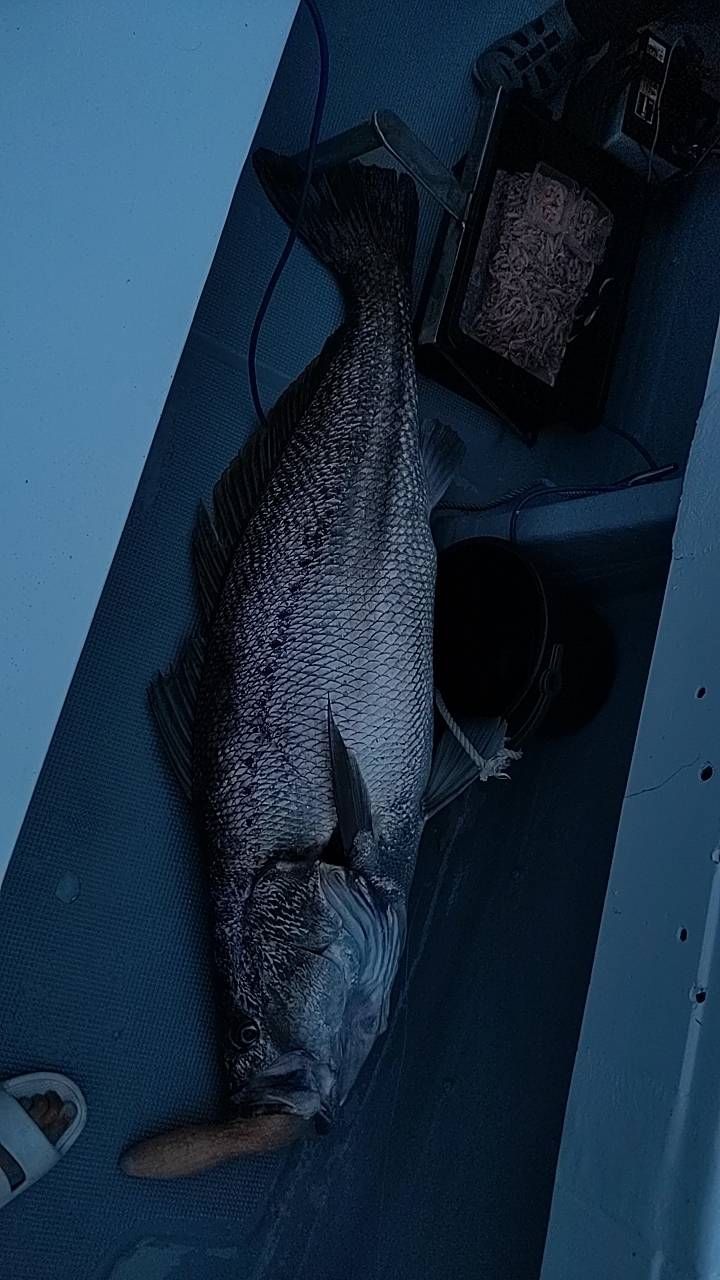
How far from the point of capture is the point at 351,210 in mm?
1692

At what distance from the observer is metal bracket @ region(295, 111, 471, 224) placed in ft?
5.09

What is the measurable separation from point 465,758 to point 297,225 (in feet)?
3.40

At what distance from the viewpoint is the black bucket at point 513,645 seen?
1.62m

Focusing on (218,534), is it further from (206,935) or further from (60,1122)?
(60,1122)

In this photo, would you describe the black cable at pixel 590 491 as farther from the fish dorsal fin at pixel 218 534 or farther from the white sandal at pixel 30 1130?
the white sandal at pixel 30 1130

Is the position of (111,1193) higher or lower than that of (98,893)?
lower

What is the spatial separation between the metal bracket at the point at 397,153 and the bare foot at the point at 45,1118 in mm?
1675

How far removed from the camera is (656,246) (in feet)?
6.68

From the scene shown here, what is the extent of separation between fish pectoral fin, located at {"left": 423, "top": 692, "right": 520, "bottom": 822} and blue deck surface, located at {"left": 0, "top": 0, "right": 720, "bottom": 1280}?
8.7 inches

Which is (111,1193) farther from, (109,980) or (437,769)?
(437,769)

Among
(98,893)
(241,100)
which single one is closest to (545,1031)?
(98,893)

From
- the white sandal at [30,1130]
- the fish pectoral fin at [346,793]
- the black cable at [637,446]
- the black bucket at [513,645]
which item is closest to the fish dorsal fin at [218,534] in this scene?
the fish pectoral fin at [346,793]

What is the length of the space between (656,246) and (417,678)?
1.19m

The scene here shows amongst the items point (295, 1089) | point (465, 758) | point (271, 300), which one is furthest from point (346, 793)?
point (271, 300)
